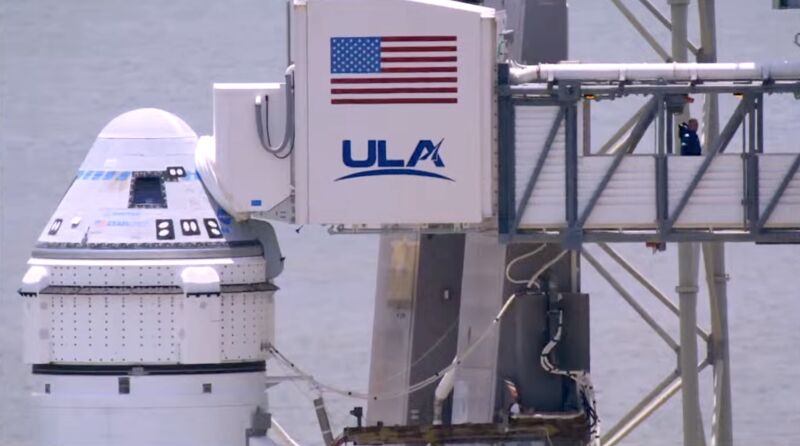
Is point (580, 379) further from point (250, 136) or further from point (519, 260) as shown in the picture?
point (250, 136)

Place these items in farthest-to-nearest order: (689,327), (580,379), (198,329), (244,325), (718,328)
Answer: (718,328) → (689,327) → (580,379) → (244,325) → (198,329)

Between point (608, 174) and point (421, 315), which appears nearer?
point (608, 174)

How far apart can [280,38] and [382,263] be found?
9560mm

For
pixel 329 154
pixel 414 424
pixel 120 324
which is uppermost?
pixel 329 154

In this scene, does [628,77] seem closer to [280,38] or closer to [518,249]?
[518,249]

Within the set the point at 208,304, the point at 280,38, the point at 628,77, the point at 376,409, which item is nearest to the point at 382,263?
the point at 376,409

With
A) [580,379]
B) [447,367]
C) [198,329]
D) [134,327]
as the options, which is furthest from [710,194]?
[134,327]

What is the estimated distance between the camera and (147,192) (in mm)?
20562

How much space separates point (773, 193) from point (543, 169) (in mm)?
2416

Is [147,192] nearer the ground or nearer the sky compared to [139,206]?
nearer the sky

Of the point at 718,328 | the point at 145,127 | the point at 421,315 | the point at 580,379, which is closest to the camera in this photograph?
the point at 145,127

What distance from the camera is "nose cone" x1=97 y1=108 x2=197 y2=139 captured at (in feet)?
68.6

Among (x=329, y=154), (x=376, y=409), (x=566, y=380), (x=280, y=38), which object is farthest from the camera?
(x=280, y=38)

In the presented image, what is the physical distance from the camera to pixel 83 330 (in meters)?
20.0
